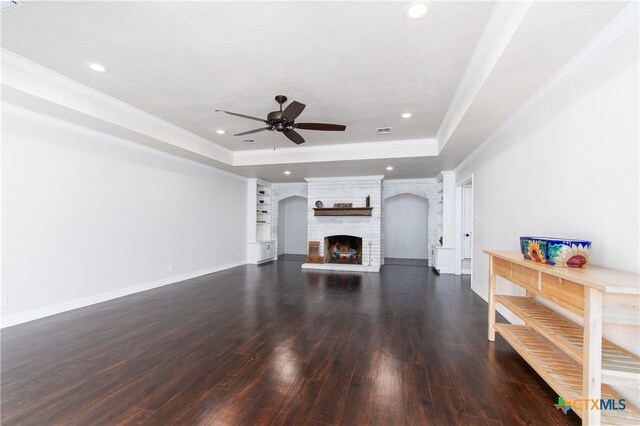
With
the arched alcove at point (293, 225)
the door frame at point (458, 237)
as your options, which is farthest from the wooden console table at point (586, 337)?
the arched alcove at point (293, 225)

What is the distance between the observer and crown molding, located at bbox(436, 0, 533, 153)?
195 centimetres

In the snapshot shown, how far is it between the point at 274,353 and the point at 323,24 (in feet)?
9.85

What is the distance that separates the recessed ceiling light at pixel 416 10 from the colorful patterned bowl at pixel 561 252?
1.95 m

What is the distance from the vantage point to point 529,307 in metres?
2.65

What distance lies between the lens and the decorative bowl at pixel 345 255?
842cm

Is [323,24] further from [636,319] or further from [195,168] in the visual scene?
[195,168]

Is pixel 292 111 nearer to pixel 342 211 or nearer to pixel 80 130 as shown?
pixel 80 130

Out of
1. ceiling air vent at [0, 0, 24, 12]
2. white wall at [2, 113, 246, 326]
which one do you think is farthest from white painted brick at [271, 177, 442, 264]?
ceiling air vent at [0, 0, 24, 12]

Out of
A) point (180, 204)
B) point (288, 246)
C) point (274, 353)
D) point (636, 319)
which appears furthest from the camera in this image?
point (288, 246)

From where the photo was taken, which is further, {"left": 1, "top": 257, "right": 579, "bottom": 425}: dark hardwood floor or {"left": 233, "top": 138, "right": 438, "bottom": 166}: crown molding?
{"left": 233, "top": 138, "right": 438, "bottom": 166}: crown molding

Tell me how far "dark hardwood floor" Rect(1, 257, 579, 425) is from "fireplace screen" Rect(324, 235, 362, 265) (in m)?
3.92

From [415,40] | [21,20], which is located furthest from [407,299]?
[21,20]

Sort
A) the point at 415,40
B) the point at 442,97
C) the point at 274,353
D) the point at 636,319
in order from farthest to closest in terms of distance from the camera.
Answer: the point at 442,97
the point at 274,353
the point at 415,40
the point at 636,319

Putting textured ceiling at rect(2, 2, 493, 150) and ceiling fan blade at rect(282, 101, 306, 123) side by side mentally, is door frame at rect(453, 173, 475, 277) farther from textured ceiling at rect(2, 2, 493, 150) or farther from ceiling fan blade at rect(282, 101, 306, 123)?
ceiling fan blade at rect(282, 101, 306, 123)
